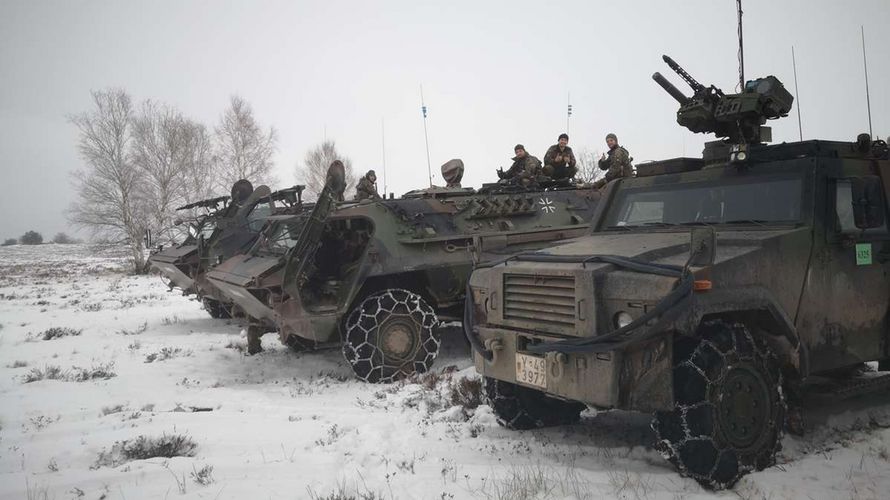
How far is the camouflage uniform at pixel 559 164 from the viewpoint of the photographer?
10320mm

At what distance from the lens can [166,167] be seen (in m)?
30.3

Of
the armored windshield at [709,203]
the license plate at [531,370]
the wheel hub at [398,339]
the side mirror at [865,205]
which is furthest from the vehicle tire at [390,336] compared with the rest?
the side mirror at [865,205]

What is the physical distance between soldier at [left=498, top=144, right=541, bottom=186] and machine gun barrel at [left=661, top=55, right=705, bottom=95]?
3.26 meters

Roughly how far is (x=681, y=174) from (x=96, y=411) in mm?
5804

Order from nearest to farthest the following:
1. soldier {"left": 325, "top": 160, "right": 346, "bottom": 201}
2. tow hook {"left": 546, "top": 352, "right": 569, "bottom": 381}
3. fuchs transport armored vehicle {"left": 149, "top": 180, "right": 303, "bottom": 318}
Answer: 1. tow hook {"left": 546, "top": 352, "right": 569, "bottom": 381}
2. soldier {"left": 325, "top": 160, "right": 346, "bottom": 201}
3. fuchs transport armored vehicle {"left": 149, "top": 180, "right": 303, "bottom": 318}

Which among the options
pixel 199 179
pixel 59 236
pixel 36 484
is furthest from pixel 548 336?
pixel 59 236

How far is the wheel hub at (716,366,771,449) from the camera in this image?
3953mm

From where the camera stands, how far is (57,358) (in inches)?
357

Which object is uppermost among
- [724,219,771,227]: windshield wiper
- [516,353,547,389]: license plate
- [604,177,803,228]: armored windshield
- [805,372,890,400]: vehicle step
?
[604,177,803,228]: armored windshield

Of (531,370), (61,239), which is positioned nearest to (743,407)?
(531,370)

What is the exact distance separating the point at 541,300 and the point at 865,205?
8.02ft

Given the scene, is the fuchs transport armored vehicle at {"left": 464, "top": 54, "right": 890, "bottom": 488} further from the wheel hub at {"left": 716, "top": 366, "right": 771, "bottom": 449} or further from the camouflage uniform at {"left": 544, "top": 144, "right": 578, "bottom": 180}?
the camouflage uniform at {"left": 544, "top": 144, "right": 578, "bottom": 180}

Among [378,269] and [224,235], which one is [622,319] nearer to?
[378,269]

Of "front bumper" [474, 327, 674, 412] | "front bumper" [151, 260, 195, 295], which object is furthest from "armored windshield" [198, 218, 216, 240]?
"front bumper" [474, 327, 674, 412]
